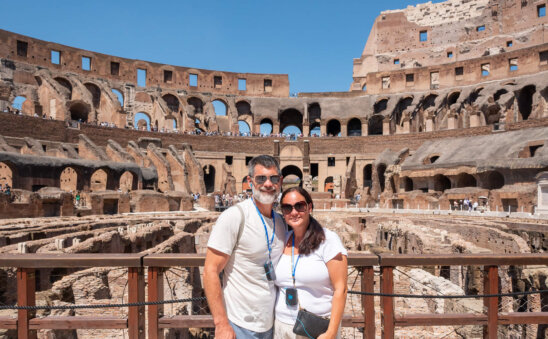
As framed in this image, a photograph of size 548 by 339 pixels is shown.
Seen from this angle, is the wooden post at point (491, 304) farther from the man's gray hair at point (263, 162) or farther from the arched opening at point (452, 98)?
the arched opening at point (452, 98)

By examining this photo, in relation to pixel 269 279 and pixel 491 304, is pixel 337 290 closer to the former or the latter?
pixel 269 279

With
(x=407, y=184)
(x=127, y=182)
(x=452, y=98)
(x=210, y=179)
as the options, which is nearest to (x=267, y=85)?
(x=210, y=179)

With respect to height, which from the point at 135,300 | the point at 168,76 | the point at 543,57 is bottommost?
the point at 135,300

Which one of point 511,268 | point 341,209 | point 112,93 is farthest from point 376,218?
point 112,93

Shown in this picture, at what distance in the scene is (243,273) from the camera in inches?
108

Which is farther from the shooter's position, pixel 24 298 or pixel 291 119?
pixel 291 119

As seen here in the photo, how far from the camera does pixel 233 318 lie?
2.76 metres

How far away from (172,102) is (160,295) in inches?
1922

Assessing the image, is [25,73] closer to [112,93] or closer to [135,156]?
[112,93]

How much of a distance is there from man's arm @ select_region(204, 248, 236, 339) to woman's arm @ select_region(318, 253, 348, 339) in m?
0.64

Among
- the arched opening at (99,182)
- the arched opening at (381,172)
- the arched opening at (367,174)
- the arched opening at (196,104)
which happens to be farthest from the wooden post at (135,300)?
the arched opening at (196,104)

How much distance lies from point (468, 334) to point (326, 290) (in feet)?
14.2

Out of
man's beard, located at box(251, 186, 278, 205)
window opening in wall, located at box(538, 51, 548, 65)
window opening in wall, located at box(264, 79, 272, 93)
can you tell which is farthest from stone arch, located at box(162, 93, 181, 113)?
Answer: man's beard, located at box(251, 186, 278, 205)

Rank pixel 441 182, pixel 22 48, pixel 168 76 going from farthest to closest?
pixel 168 76 → pixel 22 48 → pixel 441 182
